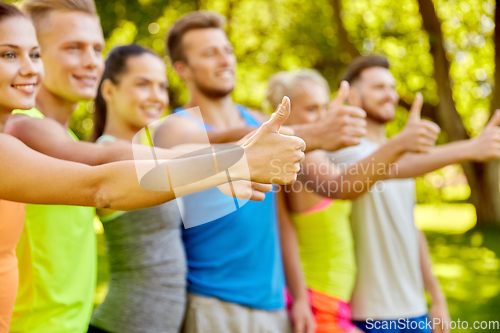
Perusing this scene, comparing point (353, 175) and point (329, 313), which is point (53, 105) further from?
point (329, 313)

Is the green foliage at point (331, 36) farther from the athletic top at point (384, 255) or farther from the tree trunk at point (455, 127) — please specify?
the athletic top at point (384, 255)

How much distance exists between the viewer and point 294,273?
99.5 inches

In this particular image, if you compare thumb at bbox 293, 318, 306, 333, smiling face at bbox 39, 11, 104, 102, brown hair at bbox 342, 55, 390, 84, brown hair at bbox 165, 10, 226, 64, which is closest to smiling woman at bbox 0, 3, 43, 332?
smiling face at bbox 39, 11, 104, 102

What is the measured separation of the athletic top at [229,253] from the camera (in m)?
2.19

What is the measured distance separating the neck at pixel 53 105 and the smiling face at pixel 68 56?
0.07ft

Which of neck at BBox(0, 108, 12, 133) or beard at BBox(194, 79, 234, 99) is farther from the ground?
beard at BBox(194, 79, 234, 99)

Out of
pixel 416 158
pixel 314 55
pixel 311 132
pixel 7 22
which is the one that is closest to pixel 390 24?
pixel 314 55

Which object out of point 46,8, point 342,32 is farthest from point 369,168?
point 342,32

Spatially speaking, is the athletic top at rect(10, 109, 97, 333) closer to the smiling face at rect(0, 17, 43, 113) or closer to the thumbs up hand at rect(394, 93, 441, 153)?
the smiling face at rect(0, 17, 43, 113)

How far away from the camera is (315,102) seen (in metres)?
2.89

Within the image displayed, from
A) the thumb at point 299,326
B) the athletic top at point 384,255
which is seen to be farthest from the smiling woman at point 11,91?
the athletic top at point 384,255

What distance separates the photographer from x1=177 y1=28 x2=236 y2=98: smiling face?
2570 millimetres

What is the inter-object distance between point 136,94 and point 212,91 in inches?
16.5

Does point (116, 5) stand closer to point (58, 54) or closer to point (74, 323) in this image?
point (58, 54)
